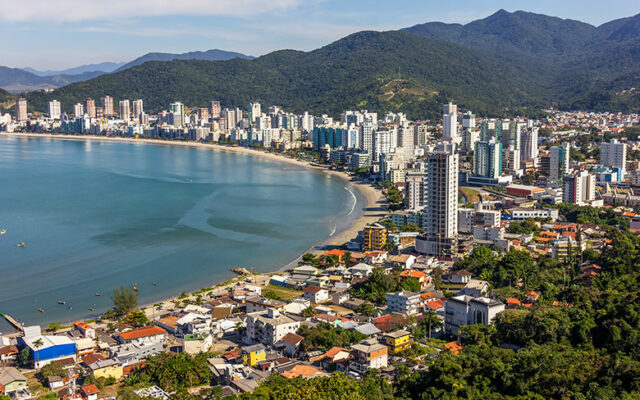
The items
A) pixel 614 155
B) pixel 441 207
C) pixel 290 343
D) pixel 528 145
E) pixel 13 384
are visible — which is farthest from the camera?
pixel 528 145

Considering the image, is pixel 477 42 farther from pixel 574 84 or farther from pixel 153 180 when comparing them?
pixel 153 180

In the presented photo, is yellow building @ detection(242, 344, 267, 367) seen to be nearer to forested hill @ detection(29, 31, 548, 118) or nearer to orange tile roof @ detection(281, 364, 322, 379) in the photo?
orange tile roof @ detection(281, 364, 322, 379)

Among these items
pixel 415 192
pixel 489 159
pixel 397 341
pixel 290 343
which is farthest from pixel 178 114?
pixel 397 341

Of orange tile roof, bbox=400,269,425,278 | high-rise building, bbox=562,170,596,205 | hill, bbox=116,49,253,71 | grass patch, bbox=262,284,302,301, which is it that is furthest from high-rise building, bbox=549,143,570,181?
hill, bbox=116,49,253,71

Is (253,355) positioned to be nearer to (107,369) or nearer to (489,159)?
(107,369)

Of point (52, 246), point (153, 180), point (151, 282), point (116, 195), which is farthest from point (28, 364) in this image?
point (153, 180)

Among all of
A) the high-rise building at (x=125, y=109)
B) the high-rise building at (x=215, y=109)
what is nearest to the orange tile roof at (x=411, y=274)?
the high-rise building at (x=215, y=109)
